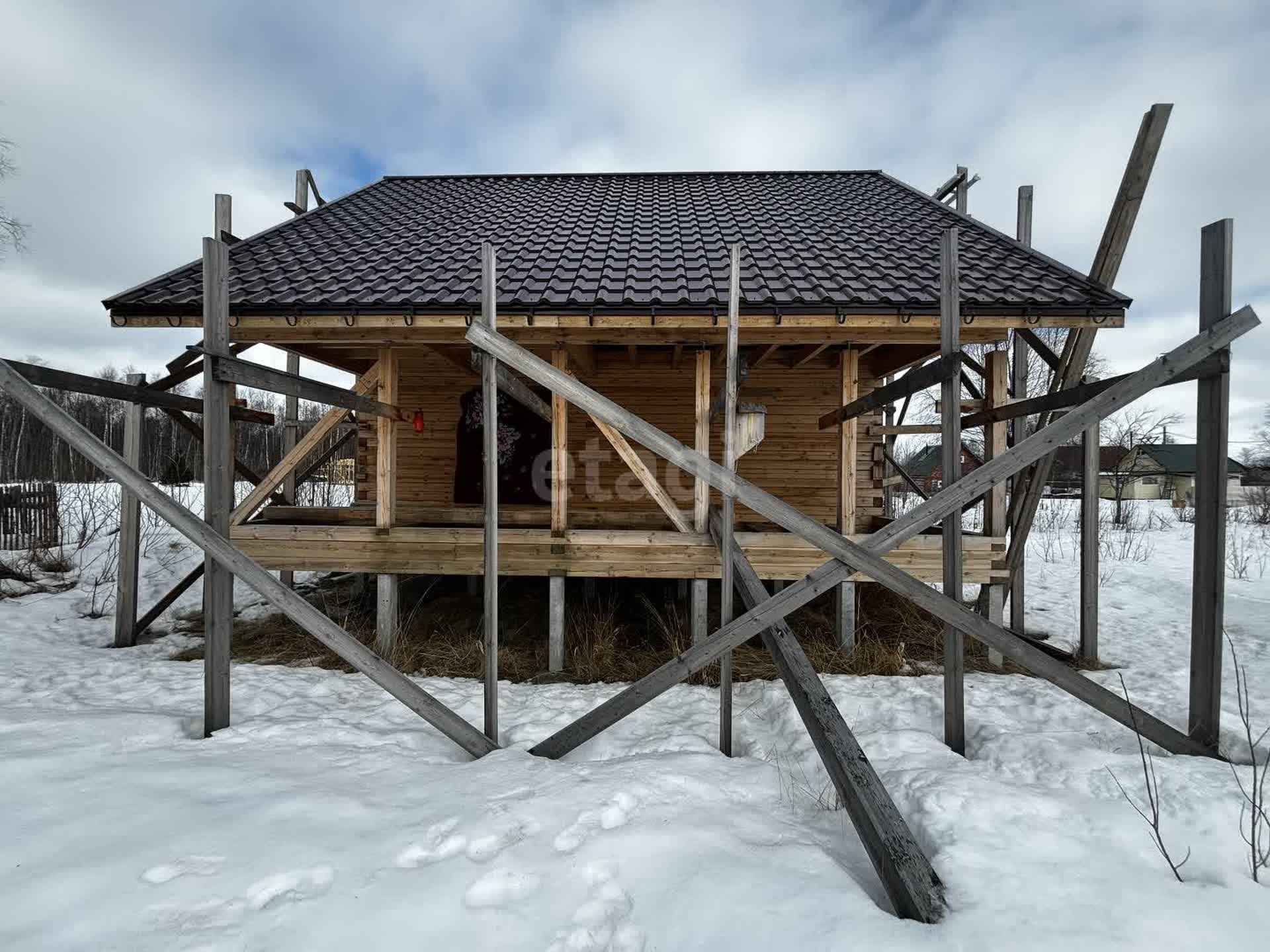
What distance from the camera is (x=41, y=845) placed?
6.19 feet

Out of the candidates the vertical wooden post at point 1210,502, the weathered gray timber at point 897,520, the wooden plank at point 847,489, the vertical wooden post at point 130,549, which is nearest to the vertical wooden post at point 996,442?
the wooden plank at point 847,489

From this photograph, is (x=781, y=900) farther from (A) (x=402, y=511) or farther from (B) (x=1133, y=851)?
(A) (x=402, y=511)

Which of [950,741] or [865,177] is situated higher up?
[865,177]

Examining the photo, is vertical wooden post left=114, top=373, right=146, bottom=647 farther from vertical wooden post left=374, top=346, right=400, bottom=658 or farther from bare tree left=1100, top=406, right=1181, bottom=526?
bare tree left=1100, top=406, right=1181, bottom=526

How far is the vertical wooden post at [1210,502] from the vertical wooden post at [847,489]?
237 cm

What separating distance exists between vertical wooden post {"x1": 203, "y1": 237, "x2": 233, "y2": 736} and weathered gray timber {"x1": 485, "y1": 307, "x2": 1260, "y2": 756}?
4.74ft

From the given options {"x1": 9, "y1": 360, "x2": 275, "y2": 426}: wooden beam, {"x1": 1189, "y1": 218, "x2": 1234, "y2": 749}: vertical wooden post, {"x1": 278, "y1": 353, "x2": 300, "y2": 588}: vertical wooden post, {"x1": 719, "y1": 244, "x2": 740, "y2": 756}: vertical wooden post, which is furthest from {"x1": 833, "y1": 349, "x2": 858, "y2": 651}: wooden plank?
{"x1": 278, "y1": 353, "x2": 300, "y2": 588}: vertical wooden post

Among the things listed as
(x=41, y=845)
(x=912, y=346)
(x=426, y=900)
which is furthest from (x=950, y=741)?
(x=912, y=346)

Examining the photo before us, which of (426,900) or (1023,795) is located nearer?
(426,900)

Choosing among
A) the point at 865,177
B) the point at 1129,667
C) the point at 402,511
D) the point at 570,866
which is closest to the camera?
the point at 570,866

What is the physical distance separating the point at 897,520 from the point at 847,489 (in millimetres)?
2683

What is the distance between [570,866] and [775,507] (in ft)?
5.29

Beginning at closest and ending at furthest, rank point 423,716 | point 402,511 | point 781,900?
point 781,900 → point 423,716 → point 402,511

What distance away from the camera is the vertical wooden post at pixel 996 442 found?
4945 mm
